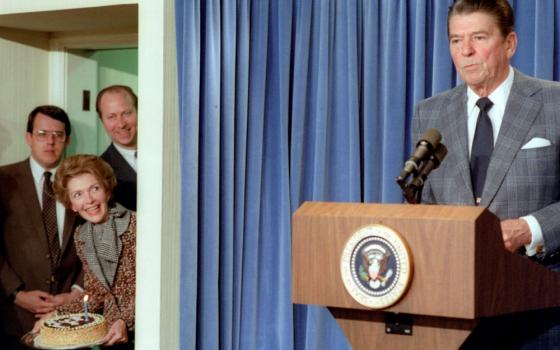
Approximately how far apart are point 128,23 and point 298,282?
275 centimetres

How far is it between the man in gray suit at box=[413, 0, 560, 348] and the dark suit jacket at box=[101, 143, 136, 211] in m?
2.08

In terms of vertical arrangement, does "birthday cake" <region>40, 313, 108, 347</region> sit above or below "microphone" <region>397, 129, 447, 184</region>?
below

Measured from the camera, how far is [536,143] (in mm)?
2430

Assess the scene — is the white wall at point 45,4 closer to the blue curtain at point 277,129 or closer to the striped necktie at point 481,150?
the blue curtain at point 277,129

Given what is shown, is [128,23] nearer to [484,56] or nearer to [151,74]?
[151,74]

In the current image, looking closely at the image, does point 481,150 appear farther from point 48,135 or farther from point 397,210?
point 48,135

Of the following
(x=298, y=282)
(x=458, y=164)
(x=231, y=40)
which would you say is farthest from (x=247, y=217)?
(x=298, y=282)

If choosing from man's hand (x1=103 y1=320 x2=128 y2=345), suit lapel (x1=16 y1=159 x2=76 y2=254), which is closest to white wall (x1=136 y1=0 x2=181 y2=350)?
man's hand (x1=103 y1=320 x2=128 y2=345)

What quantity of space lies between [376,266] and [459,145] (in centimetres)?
65

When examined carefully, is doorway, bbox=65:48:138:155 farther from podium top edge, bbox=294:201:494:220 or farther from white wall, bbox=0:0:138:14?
podium top edge, bbox=294:201:494:220

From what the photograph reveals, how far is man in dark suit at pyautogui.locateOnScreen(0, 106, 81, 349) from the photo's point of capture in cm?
448

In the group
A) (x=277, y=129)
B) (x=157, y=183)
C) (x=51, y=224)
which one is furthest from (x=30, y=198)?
(x=277, y=129)

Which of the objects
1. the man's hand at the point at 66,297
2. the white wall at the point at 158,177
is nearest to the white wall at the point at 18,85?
the man's hand at the point at 66,297

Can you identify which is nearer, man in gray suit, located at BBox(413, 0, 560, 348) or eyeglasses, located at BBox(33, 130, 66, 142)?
man in gray suit, located at BBox(413, 0, 560, 348)
